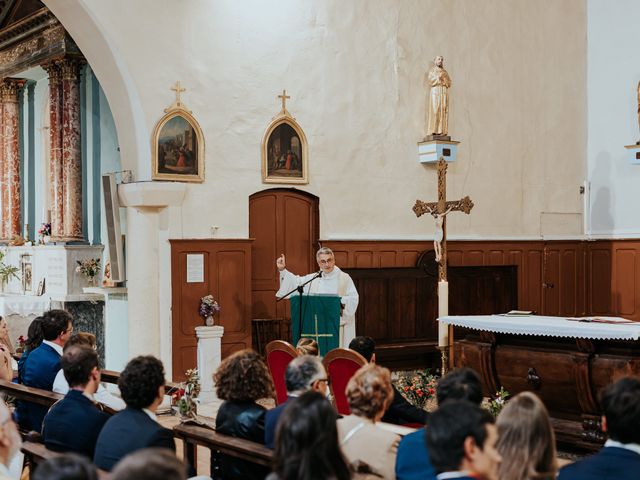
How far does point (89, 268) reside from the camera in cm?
1330

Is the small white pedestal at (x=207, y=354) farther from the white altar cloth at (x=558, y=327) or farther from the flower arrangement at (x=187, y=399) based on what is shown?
the flower arrangement at (x=187, y=399)

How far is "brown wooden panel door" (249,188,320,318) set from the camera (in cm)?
1179

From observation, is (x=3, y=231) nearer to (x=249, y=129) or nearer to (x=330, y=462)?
(x=249, y=129)

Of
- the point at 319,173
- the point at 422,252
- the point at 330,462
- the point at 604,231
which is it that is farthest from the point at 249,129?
the point at 330,462

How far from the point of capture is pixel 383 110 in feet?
42.0

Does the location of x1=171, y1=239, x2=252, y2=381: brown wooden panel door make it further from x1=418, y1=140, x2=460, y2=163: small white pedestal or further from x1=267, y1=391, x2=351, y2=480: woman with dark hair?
x1=267, y1=391, x2=351, y2=480: woman with dark hair

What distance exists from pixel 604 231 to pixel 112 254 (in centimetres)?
814

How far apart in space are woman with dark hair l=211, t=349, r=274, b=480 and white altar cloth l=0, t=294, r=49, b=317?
920 cm

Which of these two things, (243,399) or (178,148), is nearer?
(243,399)

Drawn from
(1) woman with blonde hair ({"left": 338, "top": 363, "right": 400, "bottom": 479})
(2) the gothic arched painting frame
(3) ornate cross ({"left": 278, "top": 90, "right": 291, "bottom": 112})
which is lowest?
(1) woman with blonde hair ({"left": 338, "top": 363, "right": 400, "bottom": 479})

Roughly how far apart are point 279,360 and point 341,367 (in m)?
1.26

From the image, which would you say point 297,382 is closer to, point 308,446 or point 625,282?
point 308,446

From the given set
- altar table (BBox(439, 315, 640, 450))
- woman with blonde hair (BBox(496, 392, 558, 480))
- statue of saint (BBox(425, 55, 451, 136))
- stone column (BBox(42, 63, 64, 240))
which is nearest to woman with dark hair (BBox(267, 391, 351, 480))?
woman with blonde hair (BBox(496, 392, 558, 480))

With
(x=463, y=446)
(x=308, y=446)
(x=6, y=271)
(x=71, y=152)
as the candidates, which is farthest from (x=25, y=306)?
(x=463, y=446)
